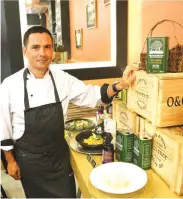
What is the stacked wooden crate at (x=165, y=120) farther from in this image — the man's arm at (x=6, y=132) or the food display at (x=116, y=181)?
the man's arm at (x=6, y=132)

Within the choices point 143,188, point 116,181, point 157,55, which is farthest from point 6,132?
point 157,55

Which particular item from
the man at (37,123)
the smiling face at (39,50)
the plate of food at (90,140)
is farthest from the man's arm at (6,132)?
the plate of food at (90,140)

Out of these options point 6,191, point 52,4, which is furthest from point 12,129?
point 52,4

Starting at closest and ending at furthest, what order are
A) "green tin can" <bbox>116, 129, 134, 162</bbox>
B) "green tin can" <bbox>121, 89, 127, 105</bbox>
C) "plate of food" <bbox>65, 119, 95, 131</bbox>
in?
"green tin can" <bbox>116, 129, 134, 162</bbox>
"green tin can" <bbox>121, 89, 127, 105</bbox>
"plate of food" <bbox>65, 119, 95, 131</bbox>

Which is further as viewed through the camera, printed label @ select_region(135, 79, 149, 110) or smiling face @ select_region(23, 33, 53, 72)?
smiling face @ select_region(23, 33, 53, 72)

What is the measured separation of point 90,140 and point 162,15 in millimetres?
1071

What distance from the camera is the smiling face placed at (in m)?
1.36

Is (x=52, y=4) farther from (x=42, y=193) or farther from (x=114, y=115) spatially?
(x=42, y=193)

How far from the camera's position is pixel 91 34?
272 centimetres

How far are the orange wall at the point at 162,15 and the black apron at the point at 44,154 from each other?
0.90 metres

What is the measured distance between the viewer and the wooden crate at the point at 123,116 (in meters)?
1.25

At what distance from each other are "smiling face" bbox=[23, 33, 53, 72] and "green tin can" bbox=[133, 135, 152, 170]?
0.67 metres

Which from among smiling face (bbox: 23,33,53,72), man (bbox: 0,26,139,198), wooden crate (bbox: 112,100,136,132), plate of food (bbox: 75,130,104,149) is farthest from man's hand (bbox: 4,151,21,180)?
wooden crate (bbox: 112,100,136,132)

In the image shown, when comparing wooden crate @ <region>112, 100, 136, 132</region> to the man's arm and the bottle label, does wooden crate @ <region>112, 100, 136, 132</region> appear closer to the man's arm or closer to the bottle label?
the bottle label
